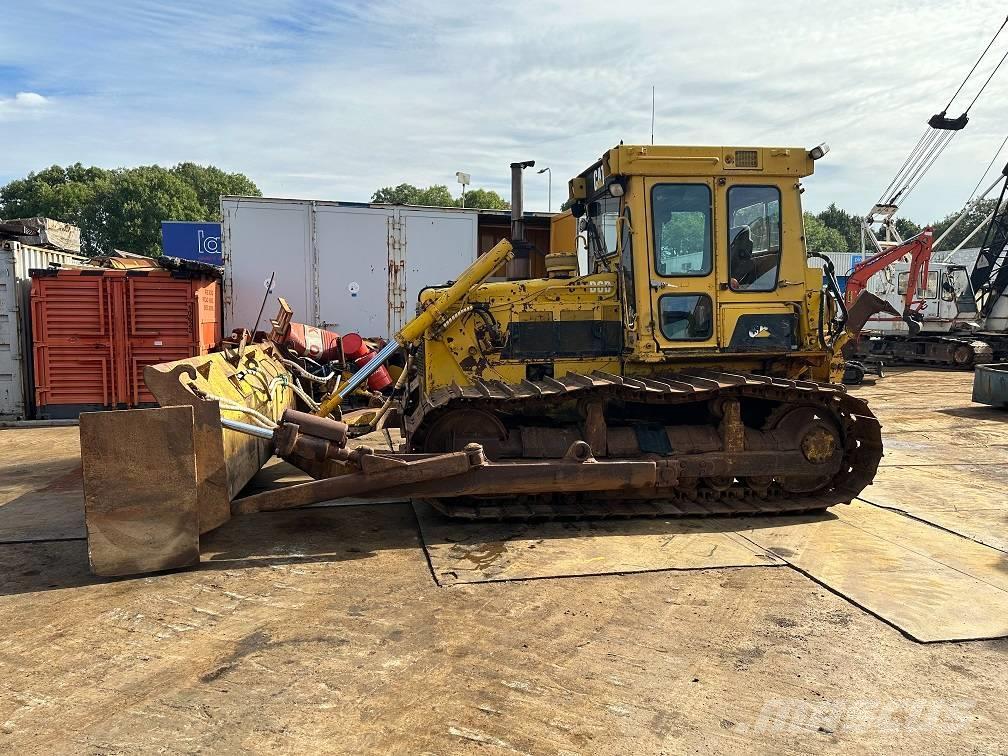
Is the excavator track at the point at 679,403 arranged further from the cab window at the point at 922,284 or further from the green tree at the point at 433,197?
the green tree at the point at 433,197

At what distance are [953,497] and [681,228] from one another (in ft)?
12.0

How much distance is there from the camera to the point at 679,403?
6078 mm

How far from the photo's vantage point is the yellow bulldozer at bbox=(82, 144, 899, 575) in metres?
5.48

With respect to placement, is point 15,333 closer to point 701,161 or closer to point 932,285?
point 701,161

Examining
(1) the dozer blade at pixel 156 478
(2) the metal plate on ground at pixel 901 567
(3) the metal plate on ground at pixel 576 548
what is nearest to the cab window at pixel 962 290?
(2) the metal plate on ground at pixel 901 567

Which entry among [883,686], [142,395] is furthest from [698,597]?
[142,395]

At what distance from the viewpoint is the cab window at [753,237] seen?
20.2 feet

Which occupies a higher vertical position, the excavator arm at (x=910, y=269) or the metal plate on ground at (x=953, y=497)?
the excavator arm at (x=910, y=269)

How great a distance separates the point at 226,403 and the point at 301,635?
6.56 ft

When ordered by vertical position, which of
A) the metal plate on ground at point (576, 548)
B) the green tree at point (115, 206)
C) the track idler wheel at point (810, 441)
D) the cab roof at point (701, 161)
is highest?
the green tree at point (115, 206)

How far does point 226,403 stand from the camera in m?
5.13

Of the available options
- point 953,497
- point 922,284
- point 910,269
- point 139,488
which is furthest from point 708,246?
point 922,284

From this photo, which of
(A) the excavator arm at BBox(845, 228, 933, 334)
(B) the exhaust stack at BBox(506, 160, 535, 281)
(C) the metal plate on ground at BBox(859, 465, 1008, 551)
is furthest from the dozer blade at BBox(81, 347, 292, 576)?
(A) the excavator arm at BBox(845, 228, 933, 334)
